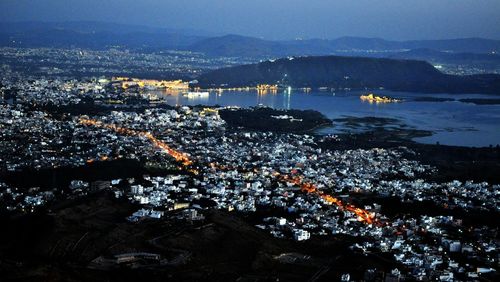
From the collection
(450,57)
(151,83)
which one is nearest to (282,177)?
(151,83)

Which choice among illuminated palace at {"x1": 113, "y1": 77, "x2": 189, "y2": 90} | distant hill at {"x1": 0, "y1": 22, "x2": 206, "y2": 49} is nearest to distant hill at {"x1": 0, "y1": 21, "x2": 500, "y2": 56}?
distant hill at {"x1": 0, "y1": 22, "x2": 206, "y2": 49}

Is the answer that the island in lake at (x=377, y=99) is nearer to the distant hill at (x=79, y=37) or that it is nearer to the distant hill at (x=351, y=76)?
the distant hill at (x=351, y=76)

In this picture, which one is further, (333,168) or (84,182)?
(333,168)

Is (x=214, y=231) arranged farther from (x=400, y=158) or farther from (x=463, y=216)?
(x=400, y=158)

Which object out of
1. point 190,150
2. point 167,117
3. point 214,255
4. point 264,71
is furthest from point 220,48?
point 214,255

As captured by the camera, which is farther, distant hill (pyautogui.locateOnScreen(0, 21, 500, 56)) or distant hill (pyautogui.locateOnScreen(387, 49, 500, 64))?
distant hill (pyautogui.locateOnScreen(0, 21, 500, 56))

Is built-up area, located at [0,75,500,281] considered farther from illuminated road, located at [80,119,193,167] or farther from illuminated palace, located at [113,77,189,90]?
illuminated palace, located at [113,77,189,90]
